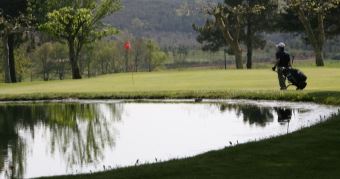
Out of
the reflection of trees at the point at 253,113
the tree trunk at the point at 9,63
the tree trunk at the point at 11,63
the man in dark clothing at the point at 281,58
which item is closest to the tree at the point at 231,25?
the tree trunk at the point at 11,63

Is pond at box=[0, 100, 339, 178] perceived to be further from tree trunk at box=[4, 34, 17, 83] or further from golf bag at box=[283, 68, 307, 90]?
tree trunk at box=[4, 34, 17, 83]

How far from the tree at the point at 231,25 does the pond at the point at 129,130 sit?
53.3 meters

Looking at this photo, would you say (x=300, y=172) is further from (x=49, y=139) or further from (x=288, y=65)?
(x=288, y=65)

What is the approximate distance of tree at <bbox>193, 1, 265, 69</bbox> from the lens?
90.2 m

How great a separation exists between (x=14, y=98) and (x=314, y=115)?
25600 millimetres

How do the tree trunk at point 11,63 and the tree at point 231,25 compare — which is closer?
the tree trunk at point 11,63

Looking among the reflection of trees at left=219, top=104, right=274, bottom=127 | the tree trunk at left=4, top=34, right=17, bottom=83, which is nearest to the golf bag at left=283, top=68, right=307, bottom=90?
the reflection of trees at left=219, top=104, right=274, bottom=127

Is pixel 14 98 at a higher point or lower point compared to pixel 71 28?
lower

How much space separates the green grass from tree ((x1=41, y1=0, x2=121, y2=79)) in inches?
2556

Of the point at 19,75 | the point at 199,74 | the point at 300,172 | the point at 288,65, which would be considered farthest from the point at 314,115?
the point at 19,75

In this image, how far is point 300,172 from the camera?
39.0 feet

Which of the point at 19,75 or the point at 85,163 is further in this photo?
the point at 19,75

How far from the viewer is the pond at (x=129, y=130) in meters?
16.8

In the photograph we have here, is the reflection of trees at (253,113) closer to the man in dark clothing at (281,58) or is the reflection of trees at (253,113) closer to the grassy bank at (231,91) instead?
the grassy bank at (231,91)
